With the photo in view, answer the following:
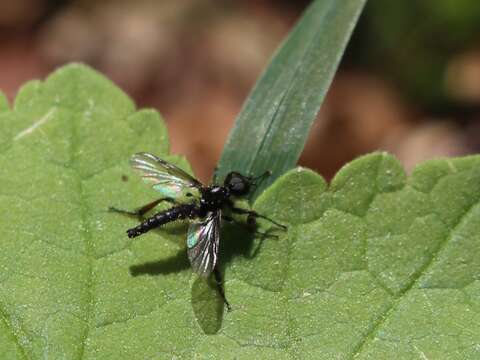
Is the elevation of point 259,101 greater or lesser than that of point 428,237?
greater

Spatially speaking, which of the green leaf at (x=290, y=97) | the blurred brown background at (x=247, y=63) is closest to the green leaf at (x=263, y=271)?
the green leaf at (x=290, y=97)

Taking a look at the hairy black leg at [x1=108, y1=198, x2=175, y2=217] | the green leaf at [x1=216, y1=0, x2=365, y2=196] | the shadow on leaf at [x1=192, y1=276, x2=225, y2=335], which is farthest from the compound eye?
the shadow on leaf at [x1=192, y1=276, x2=225, y2=335]

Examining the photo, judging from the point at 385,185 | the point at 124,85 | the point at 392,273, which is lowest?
the point at 124,85

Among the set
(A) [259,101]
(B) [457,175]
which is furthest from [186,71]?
(B) [457,175]

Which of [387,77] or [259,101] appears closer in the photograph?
[259,101]

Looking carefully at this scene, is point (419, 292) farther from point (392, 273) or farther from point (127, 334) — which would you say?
point (127, 334)

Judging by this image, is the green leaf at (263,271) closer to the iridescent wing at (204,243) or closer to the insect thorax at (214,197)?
the iridescent wing at (204,243)

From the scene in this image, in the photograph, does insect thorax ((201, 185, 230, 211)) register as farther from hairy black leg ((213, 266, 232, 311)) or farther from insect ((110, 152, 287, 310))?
hairy black leg ((213, 266, 232, 311))
